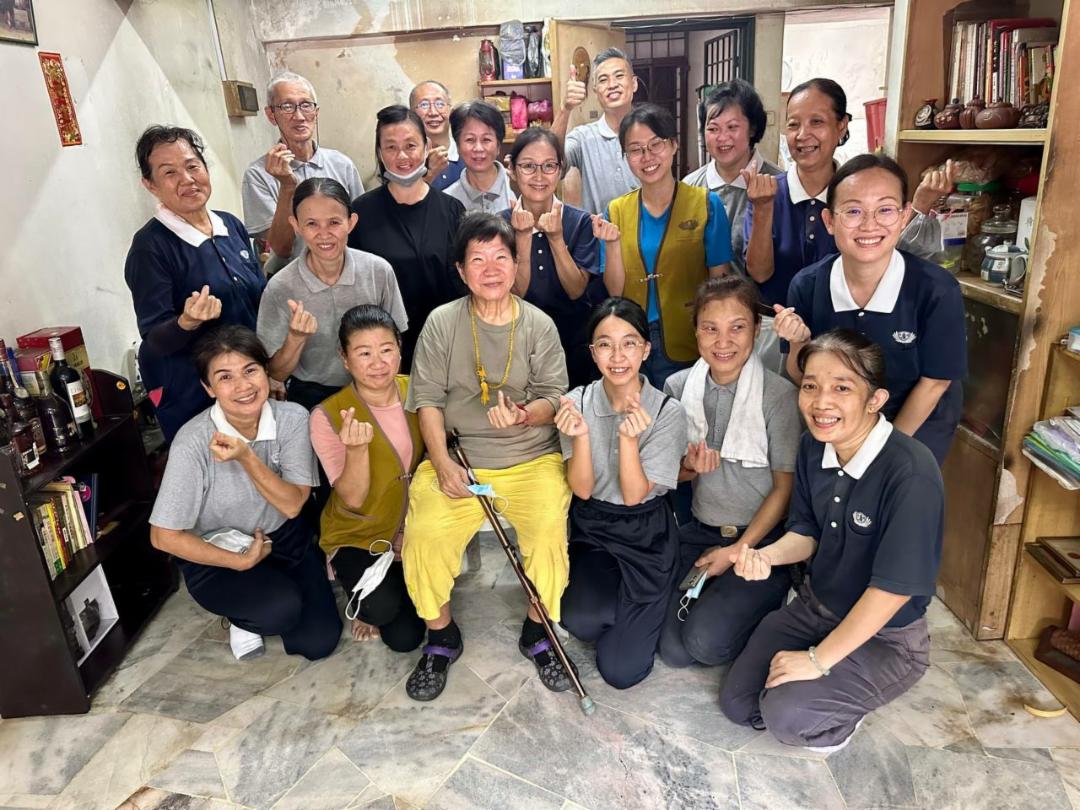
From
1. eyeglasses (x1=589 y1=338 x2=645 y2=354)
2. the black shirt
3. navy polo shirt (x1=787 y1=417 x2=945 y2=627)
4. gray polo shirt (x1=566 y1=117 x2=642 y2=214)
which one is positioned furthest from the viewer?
gray polo shirt (x1=566 y1=117 x2=642 y2=214)

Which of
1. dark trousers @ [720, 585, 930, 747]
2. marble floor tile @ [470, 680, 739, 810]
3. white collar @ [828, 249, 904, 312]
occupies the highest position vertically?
white collar @ [828, 249, 904, 312]

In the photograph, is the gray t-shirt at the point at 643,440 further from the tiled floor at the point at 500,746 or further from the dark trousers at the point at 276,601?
the dark trousers at the point at 276,601

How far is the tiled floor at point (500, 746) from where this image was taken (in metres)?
1.83

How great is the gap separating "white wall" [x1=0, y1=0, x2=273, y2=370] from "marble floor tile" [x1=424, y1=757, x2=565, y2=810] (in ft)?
6.40

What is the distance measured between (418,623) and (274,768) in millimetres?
594

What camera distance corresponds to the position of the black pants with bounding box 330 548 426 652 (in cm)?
238

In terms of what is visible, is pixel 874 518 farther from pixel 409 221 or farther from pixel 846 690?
pixel 409 221

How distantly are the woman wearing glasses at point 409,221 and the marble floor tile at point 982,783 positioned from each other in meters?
1.94

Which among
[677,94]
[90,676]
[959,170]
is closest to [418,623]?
[90,676]

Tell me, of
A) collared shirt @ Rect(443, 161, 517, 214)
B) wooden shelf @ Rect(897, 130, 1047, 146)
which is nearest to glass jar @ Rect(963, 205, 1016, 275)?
wooden shelf @ Rect(897, 130, 1047, 146)

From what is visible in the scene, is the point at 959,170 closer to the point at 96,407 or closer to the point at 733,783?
the point at 733,783

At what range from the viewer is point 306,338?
2.40 meters

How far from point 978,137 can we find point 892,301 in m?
0.64

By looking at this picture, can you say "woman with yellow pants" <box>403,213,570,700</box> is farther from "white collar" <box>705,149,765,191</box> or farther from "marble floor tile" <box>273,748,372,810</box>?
"white collar" <box>705,149,765,191</box>
